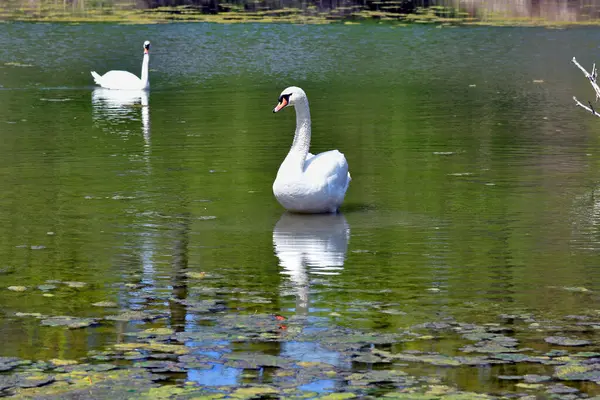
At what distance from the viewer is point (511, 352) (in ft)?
27.6

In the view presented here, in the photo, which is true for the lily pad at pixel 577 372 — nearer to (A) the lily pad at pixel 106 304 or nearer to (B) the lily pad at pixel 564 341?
(B) the lily pad at pixel 564 341

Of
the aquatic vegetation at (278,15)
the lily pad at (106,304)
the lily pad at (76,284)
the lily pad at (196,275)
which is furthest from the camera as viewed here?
the aquatic vegetation at (278,15)

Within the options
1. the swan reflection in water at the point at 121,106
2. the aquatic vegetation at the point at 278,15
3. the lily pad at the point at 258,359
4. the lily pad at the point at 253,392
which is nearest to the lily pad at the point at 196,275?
the lily pad at the point at 258,359

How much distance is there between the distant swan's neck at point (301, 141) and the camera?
13484 millimetres

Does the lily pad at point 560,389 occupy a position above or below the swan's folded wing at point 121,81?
below

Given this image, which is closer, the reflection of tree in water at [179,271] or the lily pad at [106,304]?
the reflection of tree in water at [179,271]

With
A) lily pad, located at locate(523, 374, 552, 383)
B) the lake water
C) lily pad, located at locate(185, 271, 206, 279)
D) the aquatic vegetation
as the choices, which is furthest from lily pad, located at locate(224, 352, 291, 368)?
the aquatic vegetation

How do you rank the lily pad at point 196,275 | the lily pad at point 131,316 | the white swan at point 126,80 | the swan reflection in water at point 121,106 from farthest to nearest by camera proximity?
the white swan at point 126,80
the swan reflection in water at point 121,106
the lily pad at point 196,275
the lily pad at point 131,316

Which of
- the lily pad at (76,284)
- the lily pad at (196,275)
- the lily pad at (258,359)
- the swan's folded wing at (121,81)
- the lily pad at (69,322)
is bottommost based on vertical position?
the lily pad at (258,359)

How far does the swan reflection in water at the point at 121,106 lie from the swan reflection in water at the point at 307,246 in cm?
710

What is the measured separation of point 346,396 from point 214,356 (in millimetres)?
1171

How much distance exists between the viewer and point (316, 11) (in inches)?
2093

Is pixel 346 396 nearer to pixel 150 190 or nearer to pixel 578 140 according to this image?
pixel 150 190

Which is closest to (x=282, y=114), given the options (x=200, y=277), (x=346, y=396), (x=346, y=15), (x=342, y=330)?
(x=200, y=277)
